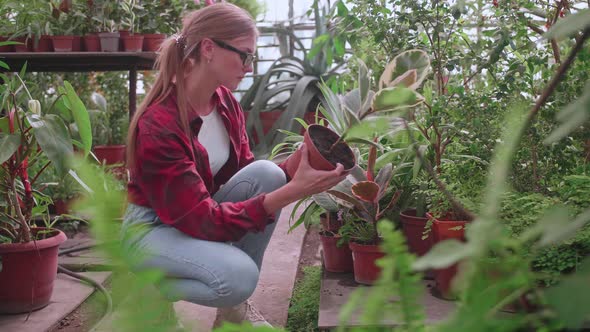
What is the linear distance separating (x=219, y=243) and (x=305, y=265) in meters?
1.19

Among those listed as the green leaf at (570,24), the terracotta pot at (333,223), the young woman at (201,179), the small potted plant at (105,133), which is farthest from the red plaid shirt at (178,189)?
the small potted plant at (105,133)

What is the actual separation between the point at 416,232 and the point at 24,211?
54.2 inches

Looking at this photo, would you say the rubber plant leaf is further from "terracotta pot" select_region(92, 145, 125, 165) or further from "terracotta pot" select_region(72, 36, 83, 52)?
"terracotta pot" select_region(92, 145, 125, 165)

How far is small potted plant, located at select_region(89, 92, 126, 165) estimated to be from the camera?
16.0 ft

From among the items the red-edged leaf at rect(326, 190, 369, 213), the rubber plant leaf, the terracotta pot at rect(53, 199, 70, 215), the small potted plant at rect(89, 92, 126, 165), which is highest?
the rubber plant leaf

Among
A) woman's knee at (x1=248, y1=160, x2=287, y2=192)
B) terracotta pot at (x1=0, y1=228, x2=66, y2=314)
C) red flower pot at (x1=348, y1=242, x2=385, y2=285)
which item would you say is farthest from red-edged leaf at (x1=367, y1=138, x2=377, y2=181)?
terracotta pot at (x1=0, y1=228, x2=66, y2=314)

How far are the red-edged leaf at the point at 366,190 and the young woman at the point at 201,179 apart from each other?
0.25 m

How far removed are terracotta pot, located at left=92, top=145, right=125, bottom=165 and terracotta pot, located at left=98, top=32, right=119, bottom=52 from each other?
4.42 ft

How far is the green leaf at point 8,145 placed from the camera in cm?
204

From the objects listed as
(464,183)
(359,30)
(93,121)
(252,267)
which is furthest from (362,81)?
(93,121)

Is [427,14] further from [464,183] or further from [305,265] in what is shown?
[305,265]

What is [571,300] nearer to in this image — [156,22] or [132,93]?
[132,93]

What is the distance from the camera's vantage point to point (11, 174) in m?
2.23

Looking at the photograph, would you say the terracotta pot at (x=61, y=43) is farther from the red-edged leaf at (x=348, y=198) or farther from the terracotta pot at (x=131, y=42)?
the red-edged leaf at (x=348, y=198)
